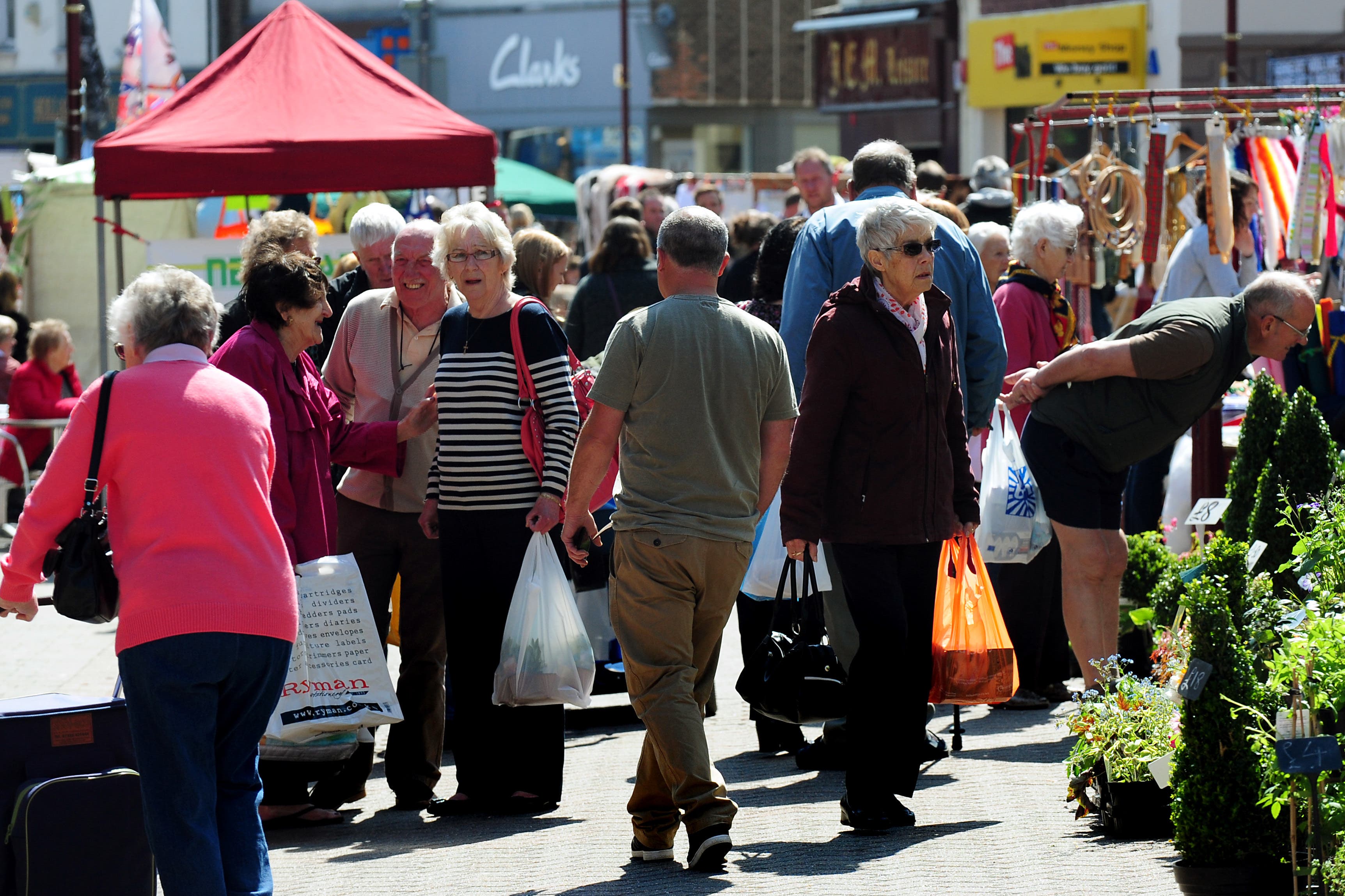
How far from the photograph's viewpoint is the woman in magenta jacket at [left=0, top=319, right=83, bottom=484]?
40.0 feet

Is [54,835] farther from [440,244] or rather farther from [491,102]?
[491,102]

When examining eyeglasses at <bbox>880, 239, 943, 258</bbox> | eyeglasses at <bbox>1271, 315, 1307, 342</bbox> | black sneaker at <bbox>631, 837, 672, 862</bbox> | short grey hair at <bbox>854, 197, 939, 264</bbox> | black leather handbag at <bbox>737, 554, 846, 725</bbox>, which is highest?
short grey hair at <bbox>854, 197, 939, 264</bbox>

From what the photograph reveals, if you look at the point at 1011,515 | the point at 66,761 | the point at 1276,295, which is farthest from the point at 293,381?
the point at 1276,295

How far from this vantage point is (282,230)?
6316 millimetres

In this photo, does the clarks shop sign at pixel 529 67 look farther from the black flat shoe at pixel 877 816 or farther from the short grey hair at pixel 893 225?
the black flat shoe at pixel 877 816

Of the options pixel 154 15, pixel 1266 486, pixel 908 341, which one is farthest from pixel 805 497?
pixel 154 15

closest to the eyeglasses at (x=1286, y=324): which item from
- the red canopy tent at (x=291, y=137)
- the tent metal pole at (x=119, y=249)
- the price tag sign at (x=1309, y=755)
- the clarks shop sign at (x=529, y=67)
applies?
the price tag sign at (x=1309, y=755)

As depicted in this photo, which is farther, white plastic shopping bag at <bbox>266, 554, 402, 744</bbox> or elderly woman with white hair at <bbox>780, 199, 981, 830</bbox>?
white plastic shopping bag at <bbox>266, 554, 402, 744</bbox>

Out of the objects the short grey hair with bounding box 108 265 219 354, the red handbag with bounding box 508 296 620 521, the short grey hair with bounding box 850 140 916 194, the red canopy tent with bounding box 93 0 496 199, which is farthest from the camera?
the red canopy tent with bounding box 93 0 496 199

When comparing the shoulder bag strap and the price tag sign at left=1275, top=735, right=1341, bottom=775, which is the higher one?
the shoulder bag strap

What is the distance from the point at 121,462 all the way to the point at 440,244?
180 centimetres

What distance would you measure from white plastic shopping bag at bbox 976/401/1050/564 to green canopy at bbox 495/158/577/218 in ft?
52.9

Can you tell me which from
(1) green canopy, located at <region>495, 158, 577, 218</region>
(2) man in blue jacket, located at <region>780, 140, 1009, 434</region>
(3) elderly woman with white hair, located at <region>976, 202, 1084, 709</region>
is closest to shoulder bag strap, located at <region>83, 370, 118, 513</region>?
(2) man in blue jacket, located at <region>780, 140, 1009, 434</region>

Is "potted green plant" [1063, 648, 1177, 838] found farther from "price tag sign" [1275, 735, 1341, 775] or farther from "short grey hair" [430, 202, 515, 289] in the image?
"short grey hair" [430, 202, 515, 289]
